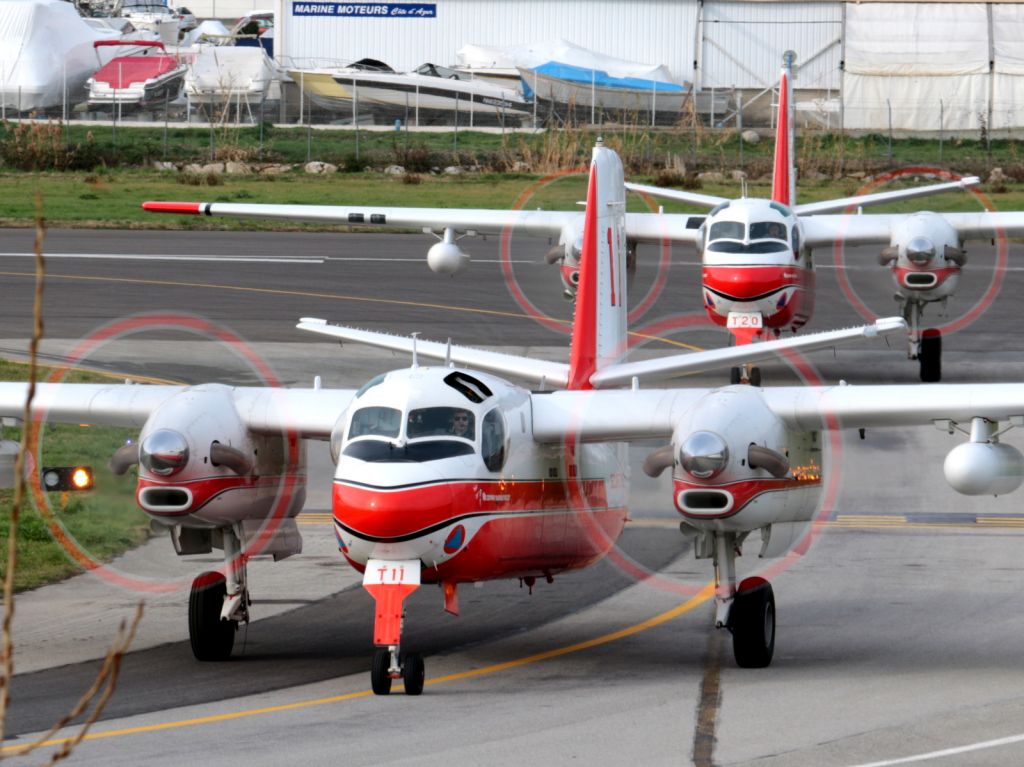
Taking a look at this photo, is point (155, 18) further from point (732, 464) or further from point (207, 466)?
point (732, 464)

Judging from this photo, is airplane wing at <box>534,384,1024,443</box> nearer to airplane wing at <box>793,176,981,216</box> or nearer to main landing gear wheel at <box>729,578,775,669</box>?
main landing gear wheel at <box>729,578,775,669</box>

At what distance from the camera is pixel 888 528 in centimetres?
2248

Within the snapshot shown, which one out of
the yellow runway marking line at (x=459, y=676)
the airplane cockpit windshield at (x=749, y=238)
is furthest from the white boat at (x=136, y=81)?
the yellow runway marking line at (x=459, y=676)

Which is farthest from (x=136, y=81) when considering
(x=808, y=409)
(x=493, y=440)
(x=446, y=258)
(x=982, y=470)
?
(x=982, y=470)

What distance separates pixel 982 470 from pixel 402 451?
191 inches

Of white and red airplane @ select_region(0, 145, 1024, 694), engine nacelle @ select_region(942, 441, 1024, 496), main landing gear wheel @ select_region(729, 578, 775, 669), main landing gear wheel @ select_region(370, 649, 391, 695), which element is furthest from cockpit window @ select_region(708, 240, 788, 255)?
main landing gear wheel @ select_region(370, 649, 391, 695)

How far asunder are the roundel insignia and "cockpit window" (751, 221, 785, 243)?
17.7 meters

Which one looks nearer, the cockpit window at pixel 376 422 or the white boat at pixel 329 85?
the cockpit window at pixel 376 422

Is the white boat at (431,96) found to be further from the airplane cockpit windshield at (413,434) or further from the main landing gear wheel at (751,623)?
the airplane cockpit windshield at (413,434)

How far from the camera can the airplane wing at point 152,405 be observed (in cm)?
1620

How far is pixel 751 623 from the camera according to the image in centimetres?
1566

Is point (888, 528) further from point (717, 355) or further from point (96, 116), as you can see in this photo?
point (96, 116)

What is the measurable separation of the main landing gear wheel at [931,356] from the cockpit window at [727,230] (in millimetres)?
3957

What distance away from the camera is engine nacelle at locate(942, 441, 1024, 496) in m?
14.6
